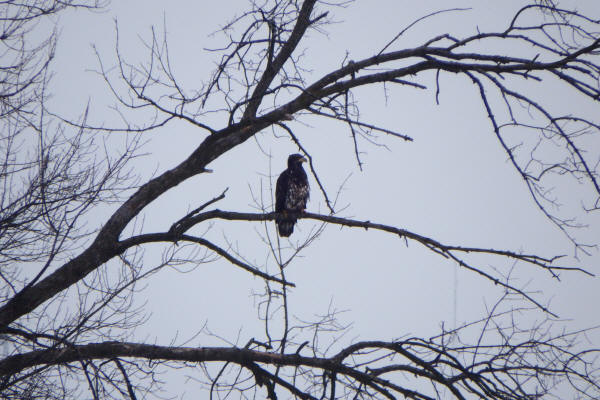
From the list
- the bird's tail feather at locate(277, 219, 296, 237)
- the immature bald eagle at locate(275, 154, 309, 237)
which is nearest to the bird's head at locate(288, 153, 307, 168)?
the immature bald eagle at locate(275, 154, 309, 237)

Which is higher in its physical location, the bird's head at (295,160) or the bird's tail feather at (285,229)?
the bird's head at (295,160)

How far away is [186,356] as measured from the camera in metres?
3.51

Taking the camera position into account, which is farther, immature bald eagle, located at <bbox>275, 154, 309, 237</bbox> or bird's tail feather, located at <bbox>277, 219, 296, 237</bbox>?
bird's tail feather, located at <bbox>277, 219, 296, 237</bbox>

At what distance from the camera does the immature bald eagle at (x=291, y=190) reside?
725cm

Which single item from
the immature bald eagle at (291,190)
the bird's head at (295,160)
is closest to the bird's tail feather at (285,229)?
the immature bald eagle at (291,190)

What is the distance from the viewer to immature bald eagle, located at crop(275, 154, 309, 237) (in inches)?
285

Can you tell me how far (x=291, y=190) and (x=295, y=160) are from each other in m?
0.62

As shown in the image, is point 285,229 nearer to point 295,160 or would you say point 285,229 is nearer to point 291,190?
point 291,190

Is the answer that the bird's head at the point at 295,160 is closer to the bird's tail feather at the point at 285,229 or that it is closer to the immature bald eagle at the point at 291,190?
the immature bald eagle at the point at 291,190

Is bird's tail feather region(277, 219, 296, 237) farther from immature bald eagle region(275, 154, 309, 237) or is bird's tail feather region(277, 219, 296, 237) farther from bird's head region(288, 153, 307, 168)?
bird's head region(288, 153, 307, 168)

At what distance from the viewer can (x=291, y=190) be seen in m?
7.38

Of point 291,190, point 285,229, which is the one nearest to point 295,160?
point 291,190

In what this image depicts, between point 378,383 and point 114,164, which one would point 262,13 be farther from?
point 378,383

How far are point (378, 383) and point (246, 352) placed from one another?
0.80 metres
